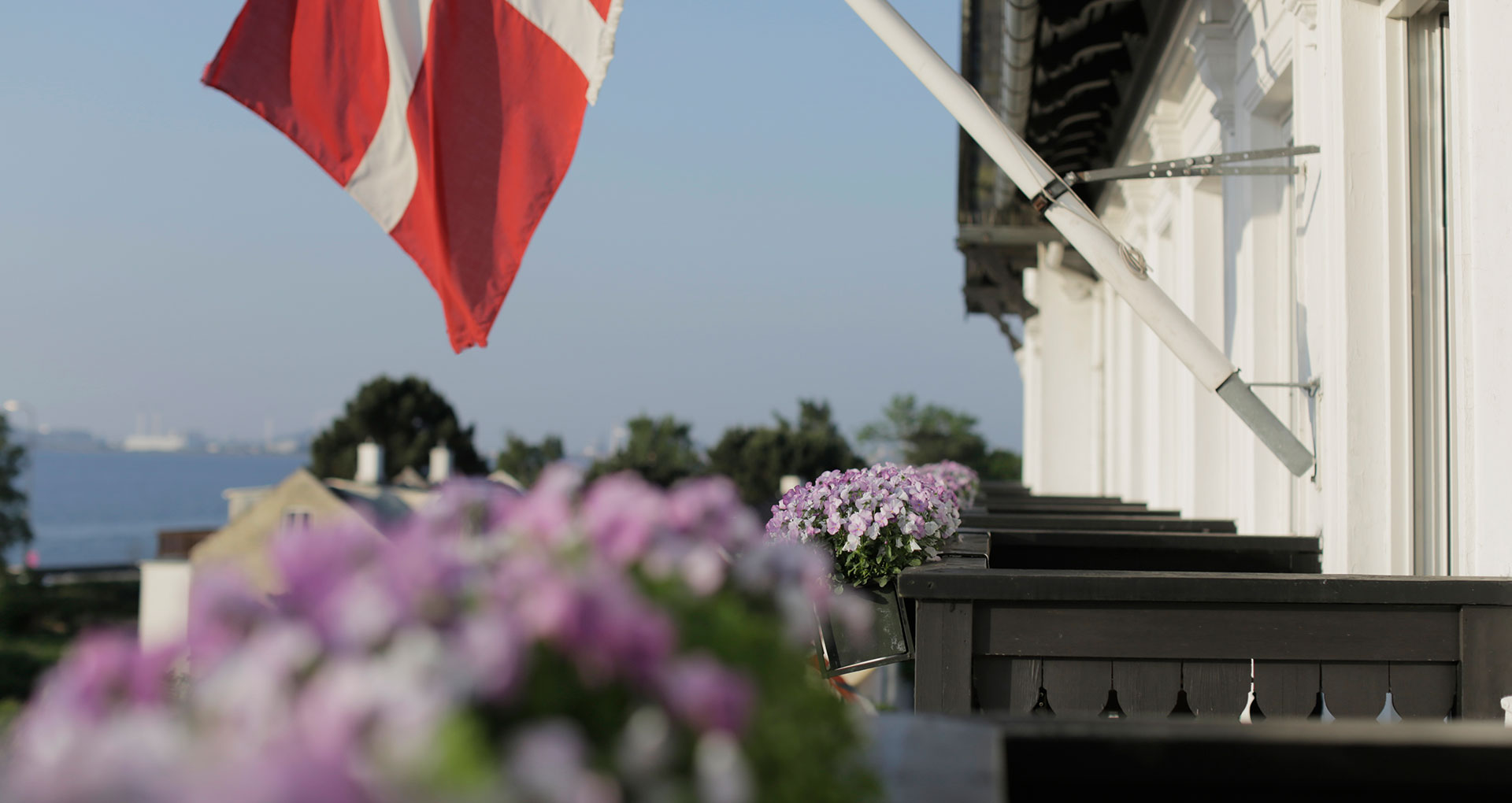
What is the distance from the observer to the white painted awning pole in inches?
137

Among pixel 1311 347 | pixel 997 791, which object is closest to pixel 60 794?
pixel 997 791

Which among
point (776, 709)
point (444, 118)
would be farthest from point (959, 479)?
point (776, 709)

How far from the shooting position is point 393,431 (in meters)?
76.3

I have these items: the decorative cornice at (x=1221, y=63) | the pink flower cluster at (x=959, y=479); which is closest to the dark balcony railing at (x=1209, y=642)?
the decorative cornice at (x=1221, y=63)

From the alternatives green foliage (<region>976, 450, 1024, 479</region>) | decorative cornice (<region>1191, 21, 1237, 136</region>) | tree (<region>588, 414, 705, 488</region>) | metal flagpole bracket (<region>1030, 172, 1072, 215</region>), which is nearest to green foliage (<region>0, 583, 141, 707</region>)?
tree (<region>588, 414, 705, 488</region>)

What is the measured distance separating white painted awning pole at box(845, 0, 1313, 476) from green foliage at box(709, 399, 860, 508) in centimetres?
5796

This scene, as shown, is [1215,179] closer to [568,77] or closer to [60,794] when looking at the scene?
[568,77]

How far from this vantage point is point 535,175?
14.1 ft

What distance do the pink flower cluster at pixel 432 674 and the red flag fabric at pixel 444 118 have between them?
3.31 meters

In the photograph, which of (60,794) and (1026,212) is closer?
(60,794)

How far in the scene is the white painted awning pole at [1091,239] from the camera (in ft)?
11.5

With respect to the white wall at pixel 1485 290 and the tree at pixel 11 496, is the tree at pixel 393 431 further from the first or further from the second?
the white wall at pixel 1485 290

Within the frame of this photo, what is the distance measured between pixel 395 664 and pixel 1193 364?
10.3 feet

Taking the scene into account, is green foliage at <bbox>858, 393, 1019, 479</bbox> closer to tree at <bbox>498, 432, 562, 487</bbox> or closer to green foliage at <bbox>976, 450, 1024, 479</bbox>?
green foliage at <bbox>976, 450, 1024, 479</bbox>
